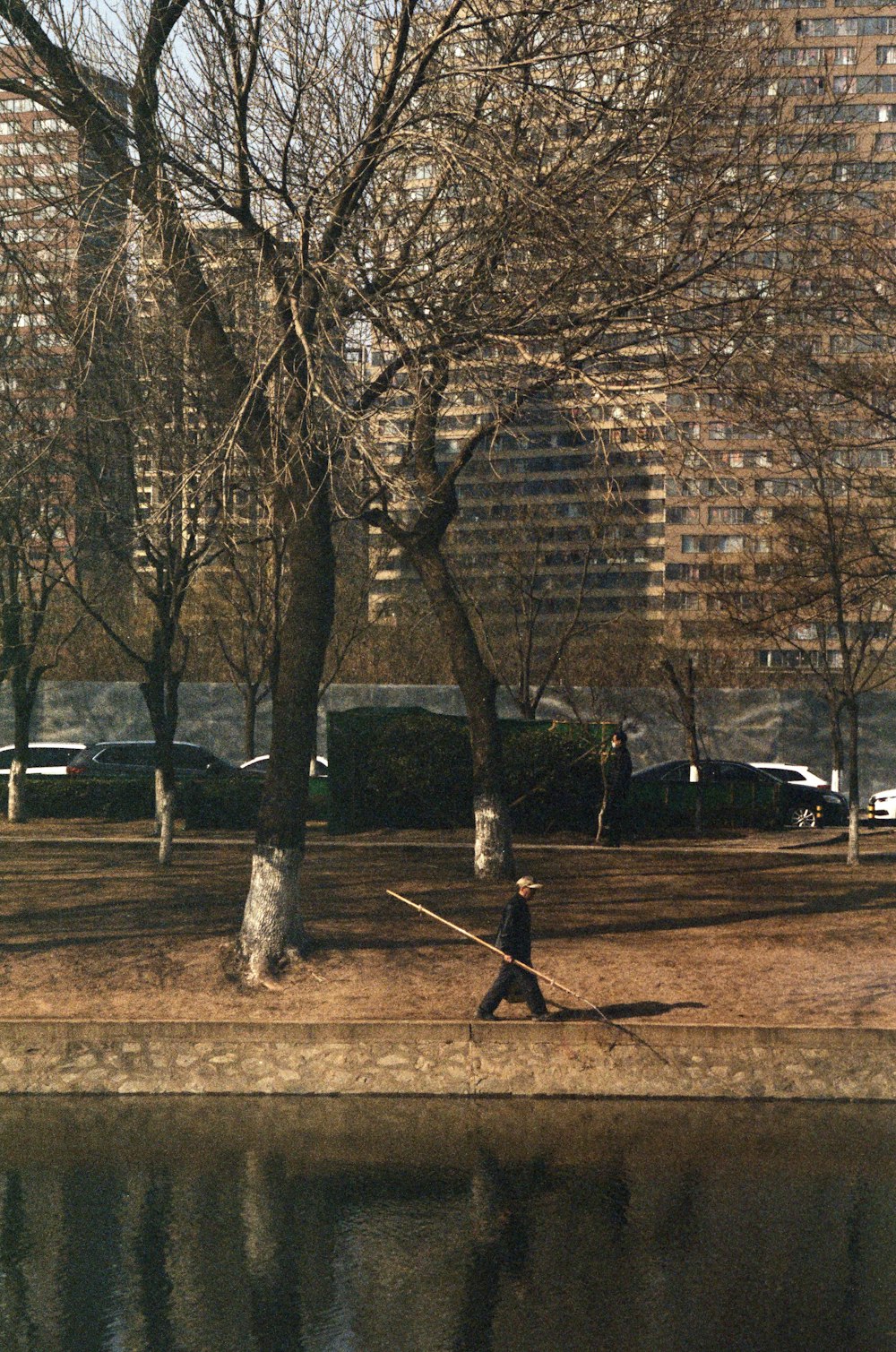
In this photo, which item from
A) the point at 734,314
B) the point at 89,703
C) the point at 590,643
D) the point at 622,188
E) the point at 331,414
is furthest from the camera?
the point at 590,643

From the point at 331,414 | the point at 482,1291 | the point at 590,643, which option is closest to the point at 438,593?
the point at 331,414

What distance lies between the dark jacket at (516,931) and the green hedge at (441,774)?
9907mm

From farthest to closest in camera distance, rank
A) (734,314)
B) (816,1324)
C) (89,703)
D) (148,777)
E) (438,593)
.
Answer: (89,703) < (148,777) < (438,593) < (734,314) < (816,1324)

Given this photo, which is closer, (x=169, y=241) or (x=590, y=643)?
(x=169, y=241)

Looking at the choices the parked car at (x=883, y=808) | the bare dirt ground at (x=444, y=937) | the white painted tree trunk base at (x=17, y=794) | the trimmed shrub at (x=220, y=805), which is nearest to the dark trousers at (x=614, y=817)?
the bare dirt ground at (x=444, y=937)

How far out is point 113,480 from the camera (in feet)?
Result: 64.0

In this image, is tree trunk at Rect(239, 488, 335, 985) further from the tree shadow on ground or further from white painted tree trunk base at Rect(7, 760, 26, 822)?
white painted tree trunk base at Rect(7, 760, 26, 822)

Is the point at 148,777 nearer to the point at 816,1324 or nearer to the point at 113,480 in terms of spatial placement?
the point at 113,480

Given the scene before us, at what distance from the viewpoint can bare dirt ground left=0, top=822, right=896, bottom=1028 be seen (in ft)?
42.7

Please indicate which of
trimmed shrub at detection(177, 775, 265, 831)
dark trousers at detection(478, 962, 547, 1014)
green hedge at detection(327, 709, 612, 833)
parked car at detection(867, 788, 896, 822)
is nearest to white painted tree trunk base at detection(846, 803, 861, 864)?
green hedge at detection(327, 709, 612, 833)

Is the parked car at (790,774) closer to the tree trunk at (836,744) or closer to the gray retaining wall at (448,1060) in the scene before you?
the tree trunk at (836,744)

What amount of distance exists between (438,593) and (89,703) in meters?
22.2

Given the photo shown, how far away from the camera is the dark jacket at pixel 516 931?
40.4ft

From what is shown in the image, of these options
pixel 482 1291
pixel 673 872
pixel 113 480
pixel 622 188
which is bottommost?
pixel 482 1291
